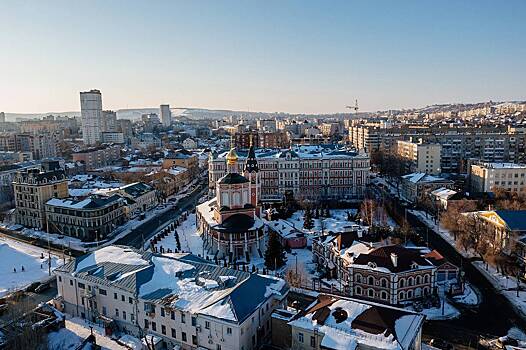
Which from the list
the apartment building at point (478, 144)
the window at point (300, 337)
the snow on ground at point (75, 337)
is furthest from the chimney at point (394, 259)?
the apartment building at point (478, 144)

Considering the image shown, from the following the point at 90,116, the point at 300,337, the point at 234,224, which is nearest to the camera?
the point at 300,337

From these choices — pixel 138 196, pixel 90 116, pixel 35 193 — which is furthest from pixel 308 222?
pixel 90 116

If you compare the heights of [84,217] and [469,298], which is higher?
[84,217]

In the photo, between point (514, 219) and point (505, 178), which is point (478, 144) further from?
point (514, 219)

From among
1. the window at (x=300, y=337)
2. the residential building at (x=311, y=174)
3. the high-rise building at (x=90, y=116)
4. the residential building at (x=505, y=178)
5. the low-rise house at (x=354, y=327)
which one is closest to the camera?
the low-rise house at (x=354, y=327)

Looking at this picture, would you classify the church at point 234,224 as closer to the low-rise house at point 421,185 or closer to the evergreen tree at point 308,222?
the evergreen tree at point 308,222

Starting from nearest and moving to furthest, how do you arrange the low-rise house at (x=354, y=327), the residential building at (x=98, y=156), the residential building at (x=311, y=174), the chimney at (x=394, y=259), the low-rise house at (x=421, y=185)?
1. the low-rise house at (x=354, y=327)
2. the chimney at (x=394, y=259)
3. the low-rise house at (x=421, y=185)
4. the residential building at (x=311, y=174)
5. the residential building at (x=98, y=156)
